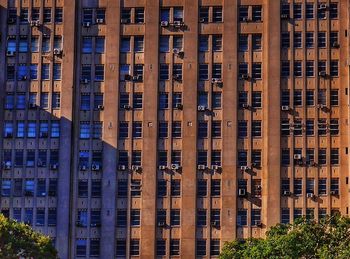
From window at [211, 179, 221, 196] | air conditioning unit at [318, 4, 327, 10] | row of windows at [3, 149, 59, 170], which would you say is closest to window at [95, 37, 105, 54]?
row of windows at [3, 149, 59, 170]

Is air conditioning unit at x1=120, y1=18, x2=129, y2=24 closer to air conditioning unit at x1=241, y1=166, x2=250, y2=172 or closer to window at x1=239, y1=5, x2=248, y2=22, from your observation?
window at x1=239, y1=5, x2=248, y2=22

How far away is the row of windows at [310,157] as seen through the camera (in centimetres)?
11012

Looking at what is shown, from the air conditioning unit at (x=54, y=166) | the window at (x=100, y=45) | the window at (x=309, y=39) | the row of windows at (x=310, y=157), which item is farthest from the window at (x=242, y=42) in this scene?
the air conditioning unit at (x=54, y=166)

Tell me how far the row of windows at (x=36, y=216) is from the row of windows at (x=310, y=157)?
2332 centimetres

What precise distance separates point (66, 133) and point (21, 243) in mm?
23125

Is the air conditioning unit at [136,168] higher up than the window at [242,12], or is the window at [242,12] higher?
the window at [242,12]

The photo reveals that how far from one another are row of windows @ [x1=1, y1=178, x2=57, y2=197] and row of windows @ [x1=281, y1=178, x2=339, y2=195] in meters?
22.8

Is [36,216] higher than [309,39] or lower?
lower

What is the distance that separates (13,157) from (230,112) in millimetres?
22206

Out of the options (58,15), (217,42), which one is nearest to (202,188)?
(217,42)

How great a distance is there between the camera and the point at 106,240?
110 metres

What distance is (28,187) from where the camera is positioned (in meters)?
112

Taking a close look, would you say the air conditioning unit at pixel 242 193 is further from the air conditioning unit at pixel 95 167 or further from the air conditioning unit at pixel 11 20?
the air conditioning unit at pixel 11 20

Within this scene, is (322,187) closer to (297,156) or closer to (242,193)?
(297,156)
